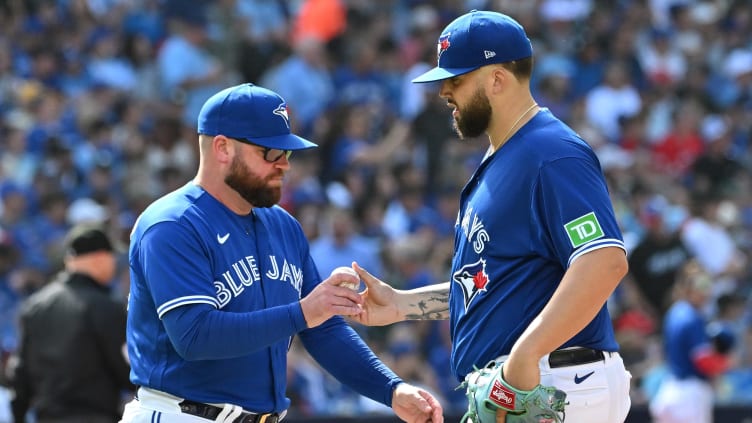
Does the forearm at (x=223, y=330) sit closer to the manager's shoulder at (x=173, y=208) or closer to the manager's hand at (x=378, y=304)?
the manager's shoulder at (x=173, y=208)

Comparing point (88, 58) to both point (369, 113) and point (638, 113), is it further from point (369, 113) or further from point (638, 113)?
point (638, 113)

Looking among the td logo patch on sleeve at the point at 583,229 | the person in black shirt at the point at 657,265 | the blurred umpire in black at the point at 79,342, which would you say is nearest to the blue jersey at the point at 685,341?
the person in black shirt at the point at 657,265

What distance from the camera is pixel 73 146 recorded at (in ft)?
41.2

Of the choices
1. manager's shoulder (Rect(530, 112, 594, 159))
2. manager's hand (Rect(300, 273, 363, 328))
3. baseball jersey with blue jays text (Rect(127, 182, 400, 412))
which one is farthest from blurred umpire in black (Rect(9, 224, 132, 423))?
manager's shoulder (Rect(530, 112, 594, 159))

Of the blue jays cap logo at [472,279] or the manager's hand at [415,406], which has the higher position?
the blue jays cap logo at [472,279]

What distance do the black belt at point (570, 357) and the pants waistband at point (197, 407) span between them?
1.15 metres

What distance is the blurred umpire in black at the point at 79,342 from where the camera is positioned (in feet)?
22.5

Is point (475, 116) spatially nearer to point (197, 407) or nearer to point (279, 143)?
point (279, 143)

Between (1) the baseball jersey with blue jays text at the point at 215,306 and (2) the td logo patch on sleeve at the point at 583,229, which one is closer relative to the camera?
(2) the td logo patch on sleeve at the point at 583,229

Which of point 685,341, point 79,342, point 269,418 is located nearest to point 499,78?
point 269,418

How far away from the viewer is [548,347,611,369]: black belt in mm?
4074

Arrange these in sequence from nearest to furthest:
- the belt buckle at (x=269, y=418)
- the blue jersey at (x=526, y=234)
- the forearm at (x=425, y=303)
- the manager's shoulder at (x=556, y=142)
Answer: the blue jersey at (x=526, y=234)
the manager's shoulder at (x=556, y=142)
the belt buckle at (x=269, y=418)
the forearm at (x=425, y=303)

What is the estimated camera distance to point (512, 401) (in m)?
3.83

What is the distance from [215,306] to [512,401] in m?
1.12
